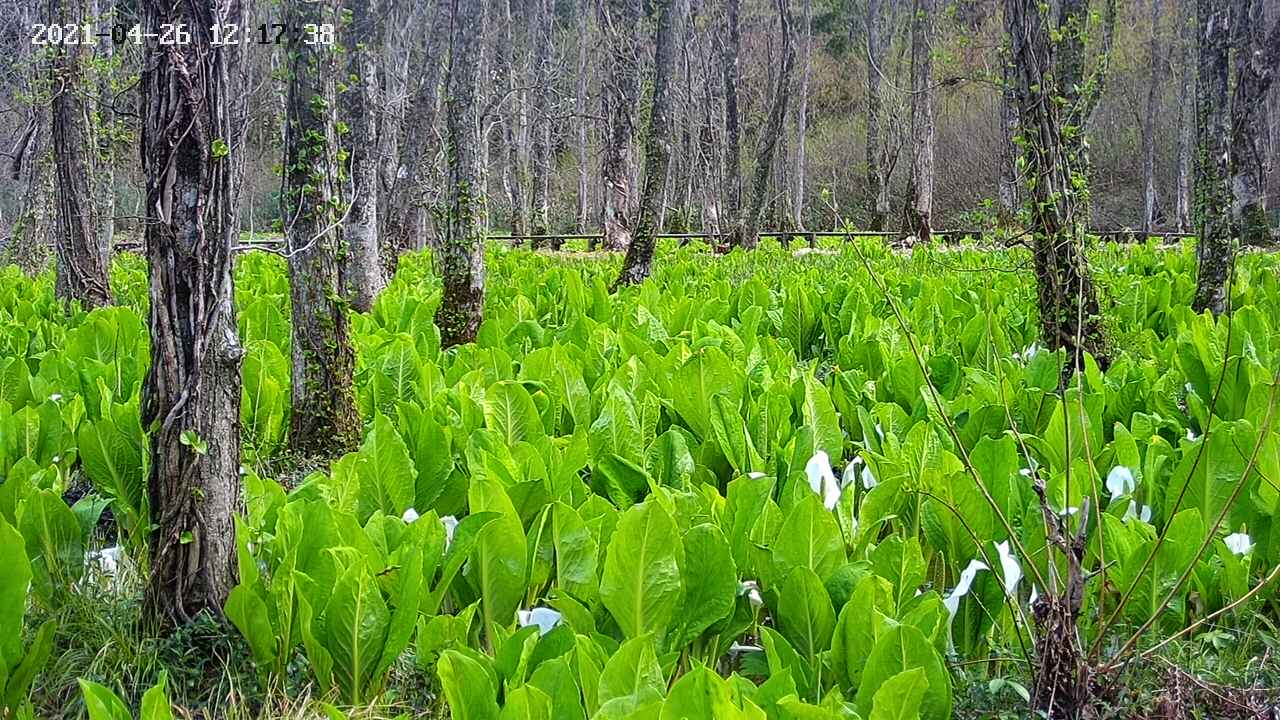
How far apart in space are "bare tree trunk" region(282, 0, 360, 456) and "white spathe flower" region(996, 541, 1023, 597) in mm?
2736

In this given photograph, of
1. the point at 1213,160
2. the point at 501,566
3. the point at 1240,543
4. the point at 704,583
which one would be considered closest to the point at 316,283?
the point at 501,566

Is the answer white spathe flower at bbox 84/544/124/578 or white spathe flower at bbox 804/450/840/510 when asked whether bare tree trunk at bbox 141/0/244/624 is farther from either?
white spathe flower at bbox 804/450/840/510

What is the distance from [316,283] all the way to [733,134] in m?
14.7

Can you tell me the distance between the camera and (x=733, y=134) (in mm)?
18672

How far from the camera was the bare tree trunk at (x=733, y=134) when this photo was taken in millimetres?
17219

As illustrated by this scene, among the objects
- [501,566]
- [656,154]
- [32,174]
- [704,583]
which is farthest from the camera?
[32,174]

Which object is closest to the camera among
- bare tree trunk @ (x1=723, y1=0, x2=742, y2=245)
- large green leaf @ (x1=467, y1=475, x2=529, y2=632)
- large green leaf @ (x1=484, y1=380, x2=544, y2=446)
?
large green leaf @ (x1=467, y1=475, x2=529, y2=632)

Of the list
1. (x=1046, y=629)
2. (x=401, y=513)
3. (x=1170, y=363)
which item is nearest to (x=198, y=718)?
(x=401, y=513)

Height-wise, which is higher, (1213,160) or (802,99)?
(802,99)

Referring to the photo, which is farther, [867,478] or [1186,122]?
[1186,122]

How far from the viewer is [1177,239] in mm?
18234

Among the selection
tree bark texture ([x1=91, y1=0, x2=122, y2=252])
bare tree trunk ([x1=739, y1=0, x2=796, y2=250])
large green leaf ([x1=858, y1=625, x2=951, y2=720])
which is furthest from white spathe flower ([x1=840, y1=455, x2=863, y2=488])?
bare tree trunk ([x1=739, y1=0, x2=796, y2=250])

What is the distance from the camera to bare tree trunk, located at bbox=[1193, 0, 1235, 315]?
23.1ft

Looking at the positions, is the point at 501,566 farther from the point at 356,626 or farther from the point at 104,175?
the point at 104,175
